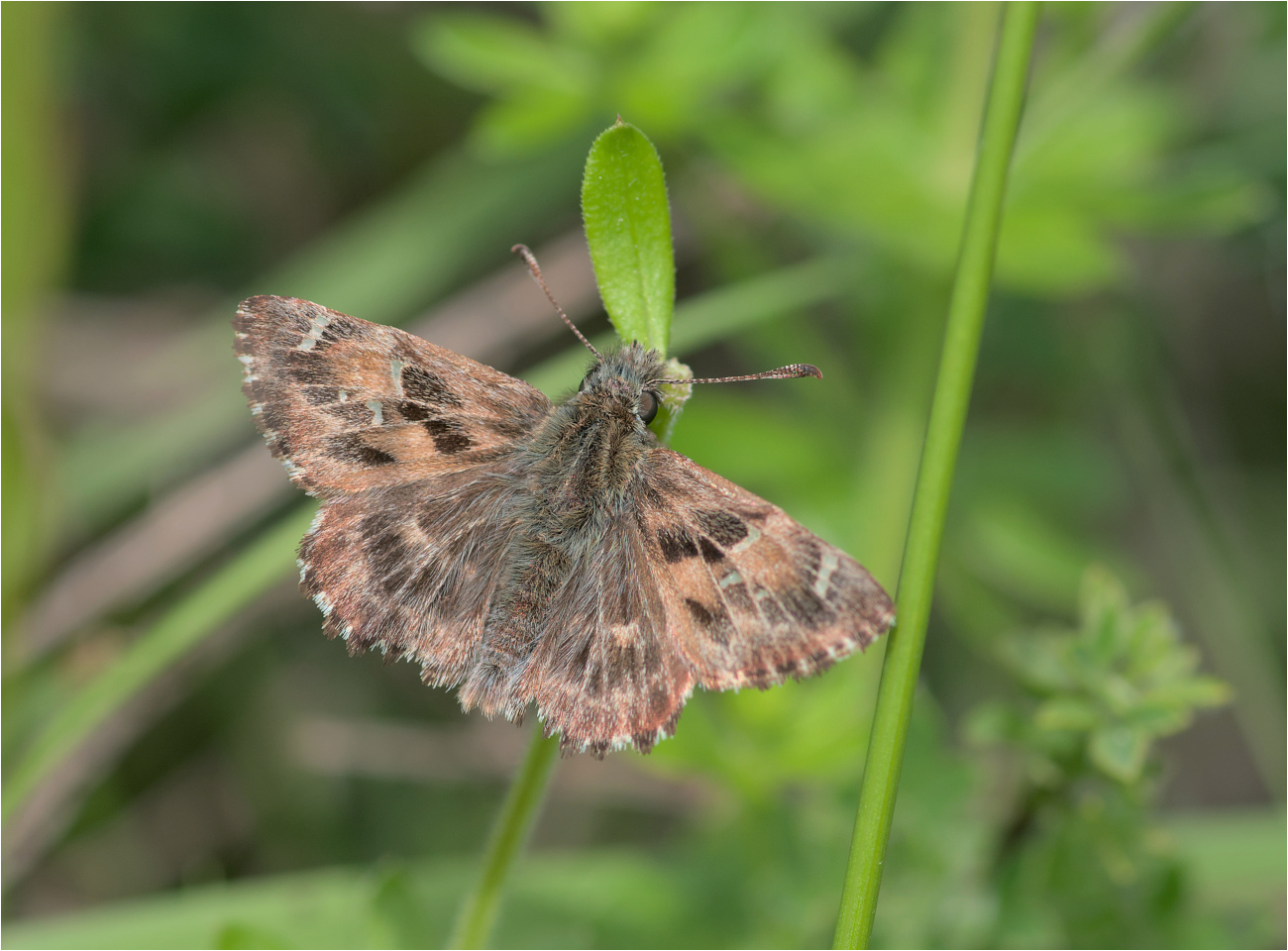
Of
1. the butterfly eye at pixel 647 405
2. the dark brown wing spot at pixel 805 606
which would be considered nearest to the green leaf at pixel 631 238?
the butterfly eye at pixel 647 405

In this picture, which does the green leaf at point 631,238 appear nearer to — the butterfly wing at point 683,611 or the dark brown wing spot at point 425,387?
the butterfly wing at point 683,611

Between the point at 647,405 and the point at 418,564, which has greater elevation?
the point at 647,405

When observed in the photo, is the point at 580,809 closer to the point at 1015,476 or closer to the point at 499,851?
the point at 1015,476

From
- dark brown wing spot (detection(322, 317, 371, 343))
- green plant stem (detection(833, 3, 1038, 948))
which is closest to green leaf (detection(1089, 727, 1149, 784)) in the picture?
green plant stem (detection(833, 3, 1038, 948))

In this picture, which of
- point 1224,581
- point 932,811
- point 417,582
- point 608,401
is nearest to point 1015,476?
point 1224,581

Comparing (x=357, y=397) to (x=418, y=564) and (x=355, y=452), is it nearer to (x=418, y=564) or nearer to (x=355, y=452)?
(x=355, y=452)

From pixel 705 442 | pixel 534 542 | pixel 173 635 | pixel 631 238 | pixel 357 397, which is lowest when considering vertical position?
pixel 173 635

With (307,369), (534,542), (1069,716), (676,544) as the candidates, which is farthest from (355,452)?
(1069,716)
